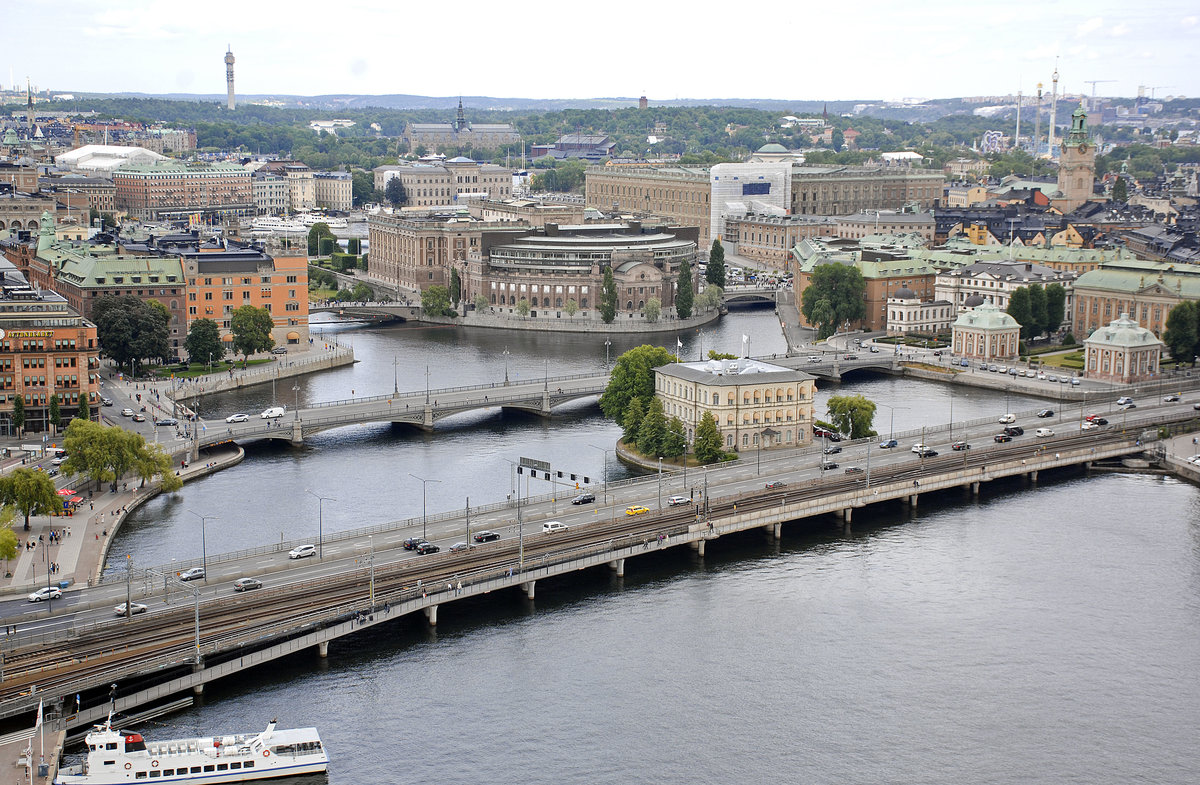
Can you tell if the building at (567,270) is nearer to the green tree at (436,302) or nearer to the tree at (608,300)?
the tree at (608,300)

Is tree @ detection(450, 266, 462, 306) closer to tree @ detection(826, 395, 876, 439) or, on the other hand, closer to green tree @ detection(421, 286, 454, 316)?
green tree @ detection(421, 286, 454, 316)

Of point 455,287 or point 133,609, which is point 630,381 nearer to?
point 133,609

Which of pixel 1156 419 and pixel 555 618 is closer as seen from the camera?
pixel 555 618

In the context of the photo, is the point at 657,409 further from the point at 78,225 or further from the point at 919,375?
the point at 78,225

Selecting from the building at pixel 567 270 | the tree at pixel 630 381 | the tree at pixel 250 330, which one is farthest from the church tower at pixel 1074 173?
the tree at pixel 630 381

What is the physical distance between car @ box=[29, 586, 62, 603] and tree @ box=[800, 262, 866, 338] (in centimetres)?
8020

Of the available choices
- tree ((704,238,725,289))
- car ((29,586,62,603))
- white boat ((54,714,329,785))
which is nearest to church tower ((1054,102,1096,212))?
tree ((704,238,725,289))

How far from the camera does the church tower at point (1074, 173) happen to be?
19412 centimetres

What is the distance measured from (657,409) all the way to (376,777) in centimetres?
3997

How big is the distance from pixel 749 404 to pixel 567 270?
203 ft

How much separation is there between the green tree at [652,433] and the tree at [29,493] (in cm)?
3001

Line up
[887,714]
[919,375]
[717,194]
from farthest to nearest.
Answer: [717,194]
[919,375]
[887,714]

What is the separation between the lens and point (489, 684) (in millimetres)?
53562

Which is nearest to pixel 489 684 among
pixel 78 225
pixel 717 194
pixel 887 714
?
pixel 887 714
